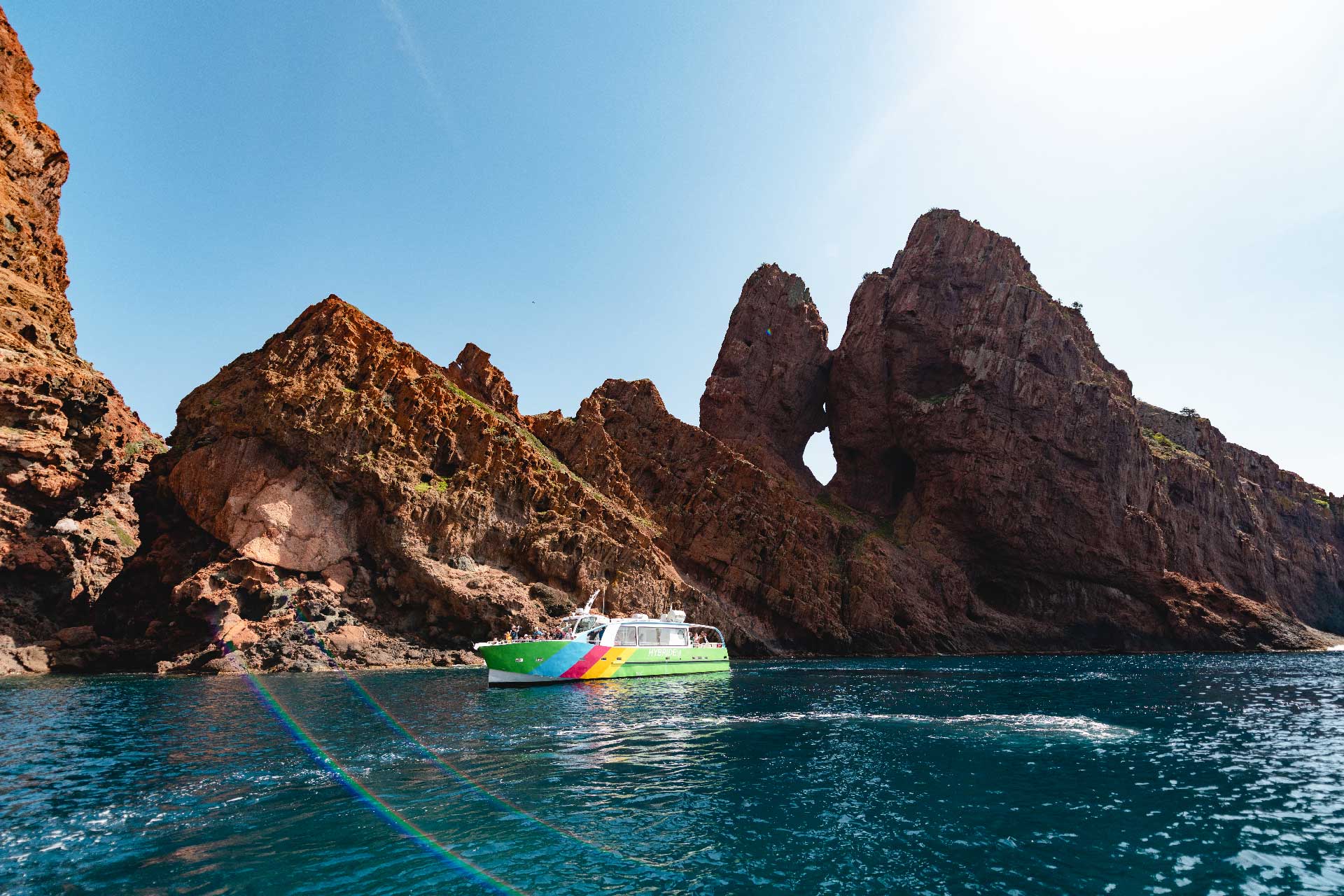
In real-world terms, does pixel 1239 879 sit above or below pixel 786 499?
below

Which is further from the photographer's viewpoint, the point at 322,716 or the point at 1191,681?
the point at 1191,681

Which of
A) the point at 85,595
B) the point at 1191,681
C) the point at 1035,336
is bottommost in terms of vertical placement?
the point at 1191,681

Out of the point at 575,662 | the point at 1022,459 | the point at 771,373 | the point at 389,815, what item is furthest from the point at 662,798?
the point at 771,373

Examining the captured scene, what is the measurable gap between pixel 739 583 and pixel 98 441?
5993 cm

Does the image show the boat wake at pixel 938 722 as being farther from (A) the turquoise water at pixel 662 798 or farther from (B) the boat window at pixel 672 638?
(B) the boat window at pixel 672 638

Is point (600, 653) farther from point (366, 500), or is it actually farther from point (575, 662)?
point (366, 500)

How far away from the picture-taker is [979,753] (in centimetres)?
1956

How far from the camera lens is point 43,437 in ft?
149

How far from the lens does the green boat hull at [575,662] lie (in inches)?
1502

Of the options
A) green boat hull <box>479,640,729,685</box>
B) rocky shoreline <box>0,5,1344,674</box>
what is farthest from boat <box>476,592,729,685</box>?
rocky shoreline <box>0,5,1344,674</box>

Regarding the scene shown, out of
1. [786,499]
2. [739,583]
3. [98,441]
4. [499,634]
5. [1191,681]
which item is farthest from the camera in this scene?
[786,499]

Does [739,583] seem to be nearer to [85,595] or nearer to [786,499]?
[786,499]

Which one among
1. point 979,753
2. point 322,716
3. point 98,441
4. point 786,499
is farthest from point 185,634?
point 786,499

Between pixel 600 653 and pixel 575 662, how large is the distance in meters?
1.85
